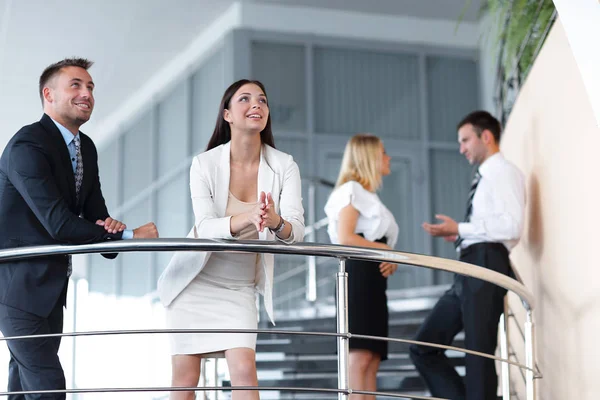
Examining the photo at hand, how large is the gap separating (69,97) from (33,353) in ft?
3.15

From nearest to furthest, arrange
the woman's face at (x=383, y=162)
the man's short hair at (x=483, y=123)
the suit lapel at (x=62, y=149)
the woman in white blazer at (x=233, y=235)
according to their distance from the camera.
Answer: the woman in white blazer at (x=233, y=235), the suit lapel at (x=62, y=149), the woman's face at (x=383, y=162), the man's short hair at (x=483, y=123)

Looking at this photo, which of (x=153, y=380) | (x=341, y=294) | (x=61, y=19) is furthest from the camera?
(x=61, y=19)

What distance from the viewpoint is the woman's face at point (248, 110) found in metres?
3.49

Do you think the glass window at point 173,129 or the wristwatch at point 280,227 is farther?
the glass window at point 173,129

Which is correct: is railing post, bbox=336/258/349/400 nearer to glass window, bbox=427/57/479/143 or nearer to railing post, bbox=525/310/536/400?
railing post, bbox=525/310/536/400

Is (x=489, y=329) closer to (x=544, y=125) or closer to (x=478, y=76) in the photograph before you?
(x=544, y=125)

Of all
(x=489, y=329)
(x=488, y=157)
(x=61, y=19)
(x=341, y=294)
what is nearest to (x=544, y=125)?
(x=488, y=157)

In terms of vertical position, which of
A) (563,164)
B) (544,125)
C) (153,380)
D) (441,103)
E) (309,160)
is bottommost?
(153,380)

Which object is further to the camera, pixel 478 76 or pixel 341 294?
pixel 478 76

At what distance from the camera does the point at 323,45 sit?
9844 mm

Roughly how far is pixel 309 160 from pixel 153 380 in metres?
2.85

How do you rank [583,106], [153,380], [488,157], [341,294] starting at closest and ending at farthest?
[341,294] → [583,106] → [488,157] → [153,380]

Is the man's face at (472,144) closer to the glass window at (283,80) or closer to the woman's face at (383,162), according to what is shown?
the woman's face at (383,162)

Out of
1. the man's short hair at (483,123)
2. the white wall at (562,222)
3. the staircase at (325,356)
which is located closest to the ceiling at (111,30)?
the staircase at (325,356)
